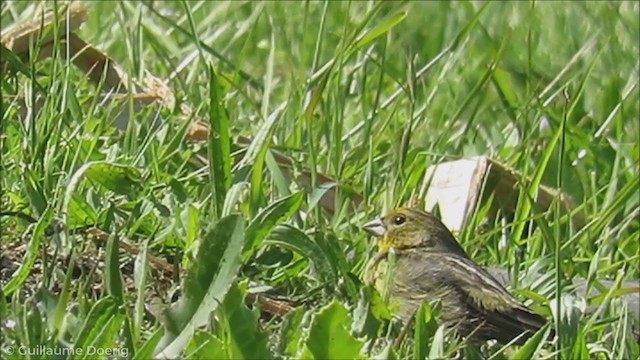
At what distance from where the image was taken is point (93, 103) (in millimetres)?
4734

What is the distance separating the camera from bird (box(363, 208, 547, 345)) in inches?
161

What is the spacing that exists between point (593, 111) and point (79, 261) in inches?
128

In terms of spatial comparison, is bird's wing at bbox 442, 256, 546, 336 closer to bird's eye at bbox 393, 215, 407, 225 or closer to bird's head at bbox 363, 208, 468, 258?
bird's head at bbox 363, 208, 468, 258

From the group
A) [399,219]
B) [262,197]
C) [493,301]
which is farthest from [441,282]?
[262,197]

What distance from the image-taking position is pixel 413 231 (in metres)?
4.71

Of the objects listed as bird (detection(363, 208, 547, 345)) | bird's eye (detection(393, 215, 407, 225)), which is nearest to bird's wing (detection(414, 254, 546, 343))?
bird (detection(363, 208, 547, 345))

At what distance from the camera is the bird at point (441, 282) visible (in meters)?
4.10

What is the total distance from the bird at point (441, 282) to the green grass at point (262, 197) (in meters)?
0.07

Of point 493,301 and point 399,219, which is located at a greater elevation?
point 399,219

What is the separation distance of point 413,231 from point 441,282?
0.25 metres

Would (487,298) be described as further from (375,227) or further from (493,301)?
(375,227)

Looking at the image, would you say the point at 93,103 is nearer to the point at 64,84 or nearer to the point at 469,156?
the point at 64,84

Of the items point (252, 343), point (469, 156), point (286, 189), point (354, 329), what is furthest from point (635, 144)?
point (252, 343)

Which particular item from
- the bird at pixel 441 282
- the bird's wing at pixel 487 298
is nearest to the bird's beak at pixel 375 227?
the bird at pixel 441 282
